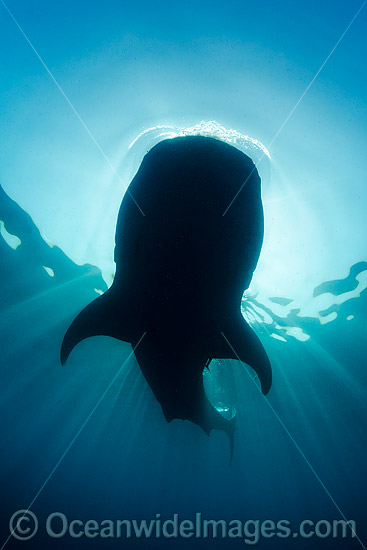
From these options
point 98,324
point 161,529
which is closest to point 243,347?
point 98,324

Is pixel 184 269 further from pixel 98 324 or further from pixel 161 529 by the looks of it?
pixel 161 529

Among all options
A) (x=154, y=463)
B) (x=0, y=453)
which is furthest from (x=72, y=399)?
(x=154, y=463)

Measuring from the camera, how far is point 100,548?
18.3 metres

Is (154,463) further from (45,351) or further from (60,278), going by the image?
(60,278)

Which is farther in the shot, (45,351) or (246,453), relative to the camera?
(246,453)

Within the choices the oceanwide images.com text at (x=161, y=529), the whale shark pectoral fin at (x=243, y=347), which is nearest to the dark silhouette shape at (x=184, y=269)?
the whale shark pectoral fin at (x=243, y=347)

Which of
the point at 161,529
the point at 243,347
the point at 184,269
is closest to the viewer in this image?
the point at 184,269

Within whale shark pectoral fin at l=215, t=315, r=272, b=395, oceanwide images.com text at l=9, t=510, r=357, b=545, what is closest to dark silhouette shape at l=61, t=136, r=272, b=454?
whale shark pectoral fin at l=215, t=315, r=272, b=395

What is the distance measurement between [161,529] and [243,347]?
1026 inches

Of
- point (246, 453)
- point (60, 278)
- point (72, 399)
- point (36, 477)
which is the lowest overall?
point (36, 477)

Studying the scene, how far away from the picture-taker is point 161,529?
870 inches

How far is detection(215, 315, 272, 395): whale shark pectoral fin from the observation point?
173 inches

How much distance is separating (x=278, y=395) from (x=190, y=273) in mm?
17307

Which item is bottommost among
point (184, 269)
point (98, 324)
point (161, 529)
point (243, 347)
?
point (161, 529)
